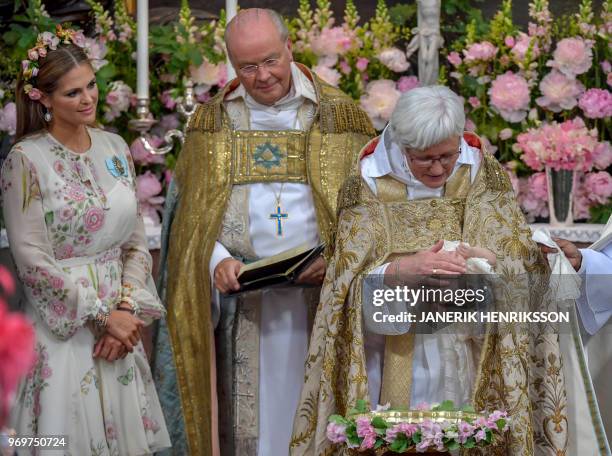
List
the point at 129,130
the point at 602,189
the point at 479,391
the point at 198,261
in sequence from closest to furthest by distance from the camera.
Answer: the point at 479,391
the point at 198,261
the point at 602,189
the point at 129,130

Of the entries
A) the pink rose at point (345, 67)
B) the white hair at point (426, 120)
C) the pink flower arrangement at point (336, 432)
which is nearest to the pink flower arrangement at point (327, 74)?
the pink rose at point (345, 67)

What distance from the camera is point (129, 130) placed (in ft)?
16.6

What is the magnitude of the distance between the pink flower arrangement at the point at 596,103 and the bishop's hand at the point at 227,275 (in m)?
1.91

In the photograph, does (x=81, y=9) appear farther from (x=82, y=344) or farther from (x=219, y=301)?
(x=82, y=344)

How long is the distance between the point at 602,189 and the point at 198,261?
195 centimetres

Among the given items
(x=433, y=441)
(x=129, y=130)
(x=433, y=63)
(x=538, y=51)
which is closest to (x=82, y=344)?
(x=433, y=441)

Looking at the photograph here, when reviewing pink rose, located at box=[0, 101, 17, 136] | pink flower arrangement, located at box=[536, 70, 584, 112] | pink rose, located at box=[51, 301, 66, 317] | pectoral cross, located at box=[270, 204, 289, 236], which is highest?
pink flower arrangement, located at box=[536, 70, 584, 112]

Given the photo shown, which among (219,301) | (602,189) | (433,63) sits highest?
(433,63)

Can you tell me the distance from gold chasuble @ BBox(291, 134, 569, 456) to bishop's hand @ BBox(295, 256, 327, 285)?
0.32 metres

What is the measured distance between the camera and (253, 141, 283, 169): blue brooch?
3998 millimetres

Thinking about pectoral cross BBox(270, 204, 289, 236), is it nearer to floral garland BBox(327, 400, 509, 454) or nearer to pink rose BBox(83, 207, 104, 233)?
pink rose BBox(83, 207, 104, 233)

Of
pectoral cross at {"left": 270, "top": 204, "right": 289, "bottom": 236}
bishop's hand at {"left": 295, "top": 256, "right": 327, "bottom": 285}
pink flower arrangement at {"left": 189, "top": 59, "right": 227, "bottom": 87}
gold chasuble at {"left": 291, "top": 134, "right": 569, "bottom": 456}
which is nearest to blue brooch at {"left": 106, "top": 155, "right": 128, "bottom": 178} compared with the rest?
pectoral cross at {"left": 270, "top": 204, "right": 289, "bottom": 236}

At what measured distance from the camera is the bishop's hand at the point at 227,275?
144 inches

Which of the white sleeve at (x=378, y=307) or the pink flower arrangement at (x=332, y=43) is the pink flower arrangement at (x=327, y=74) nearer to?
the pink flower arrangement at (x=332, y=43)
